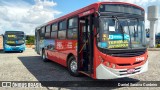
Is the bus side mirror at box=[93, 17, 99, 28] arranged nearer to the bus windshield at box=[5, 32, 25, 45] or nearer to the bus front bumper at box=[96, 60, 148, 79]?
the bus front bumper at box=[96, 60, 148, 79]

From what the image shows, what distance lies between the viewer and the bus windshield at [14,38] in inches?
979

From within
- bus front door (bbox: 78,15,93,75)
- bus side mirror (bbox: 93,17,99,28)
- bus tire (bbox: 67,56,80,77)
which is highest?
bus side mirror (bbox: 93,17,99,28)

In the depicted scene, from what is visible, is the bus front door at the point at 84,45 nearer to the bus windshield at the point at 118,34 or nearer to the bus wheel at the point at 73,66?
the bus wheel at the point at 73,66

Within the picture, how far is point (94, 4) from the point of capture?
7.55 metres

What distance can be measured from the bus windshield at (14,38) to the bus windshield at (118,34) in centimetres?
1987

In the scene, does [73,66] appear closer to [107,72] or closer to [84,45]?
[84,45]

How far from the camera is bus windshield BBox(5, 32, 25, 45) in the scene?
81.6ft

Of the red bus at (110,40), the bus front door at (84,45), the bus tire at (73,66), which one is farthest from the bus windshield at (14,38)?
the bus front door at (84,45)

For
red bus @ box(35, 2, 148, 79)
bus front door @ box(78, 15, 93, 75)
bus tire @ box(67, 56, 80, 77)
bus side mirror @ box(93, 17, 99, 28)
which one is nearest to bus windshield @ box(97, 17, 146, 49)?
red bus @ box(35, 2, 148, 79)

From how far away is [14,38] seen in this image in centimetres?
2498

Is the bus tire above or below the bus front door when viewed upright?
below

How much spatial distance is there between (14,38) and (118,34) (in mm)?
20032

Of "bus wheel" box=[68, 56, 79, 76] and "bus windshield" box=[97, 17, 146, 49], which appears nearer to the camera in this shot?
"bus windshield" box=[97, 17, 146, 49]

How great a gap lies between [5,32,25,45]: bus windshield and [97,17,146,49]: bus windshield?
19867 mm
